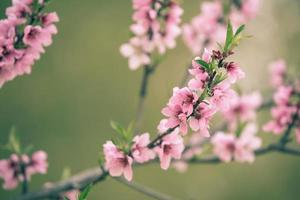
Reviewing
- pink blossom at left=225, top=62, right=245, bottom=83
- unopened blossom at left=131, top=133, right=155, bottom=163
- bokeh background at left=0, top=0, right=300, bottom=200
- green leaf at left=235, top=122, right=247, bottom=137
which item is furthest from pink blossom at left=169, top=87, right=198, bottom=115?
bokeh background at left=0, top=0, right=300, bottom=200

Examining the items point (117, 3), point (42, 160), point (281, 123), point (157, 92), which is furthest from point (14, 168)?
point (117, 3)

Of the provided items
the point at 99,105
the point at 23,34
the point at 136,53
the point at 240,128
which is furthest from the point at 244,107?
the point at 99,105

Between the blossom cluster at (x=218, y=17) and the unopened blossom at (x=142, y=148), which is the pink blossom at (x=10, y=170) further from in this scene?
the blossom cluster at (x=218, y=17)

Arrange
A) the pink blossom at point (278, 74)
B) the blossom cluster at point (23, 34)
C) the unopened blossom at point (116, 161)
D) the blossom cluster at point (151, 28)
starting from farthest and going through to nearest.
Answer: the pink blossom at point (278, 74) < the blossom cluster at point (151, 28) < the blossom cluster at point (23, 34) < the unopened blossom at point (116, 161)

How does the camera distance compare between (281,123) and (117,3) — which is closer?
(281,123)

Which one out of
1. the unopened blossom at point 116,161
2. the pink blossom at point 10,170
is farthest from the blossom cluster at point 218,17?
the unopened blossom at point 116,161

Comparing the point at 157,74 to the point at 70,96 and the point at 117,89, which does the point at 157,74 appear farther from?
the point at 70,96

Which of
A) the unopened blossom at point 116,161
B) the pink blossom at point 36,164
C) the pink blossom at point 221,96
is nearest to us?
the pink blossom at point 221,96
